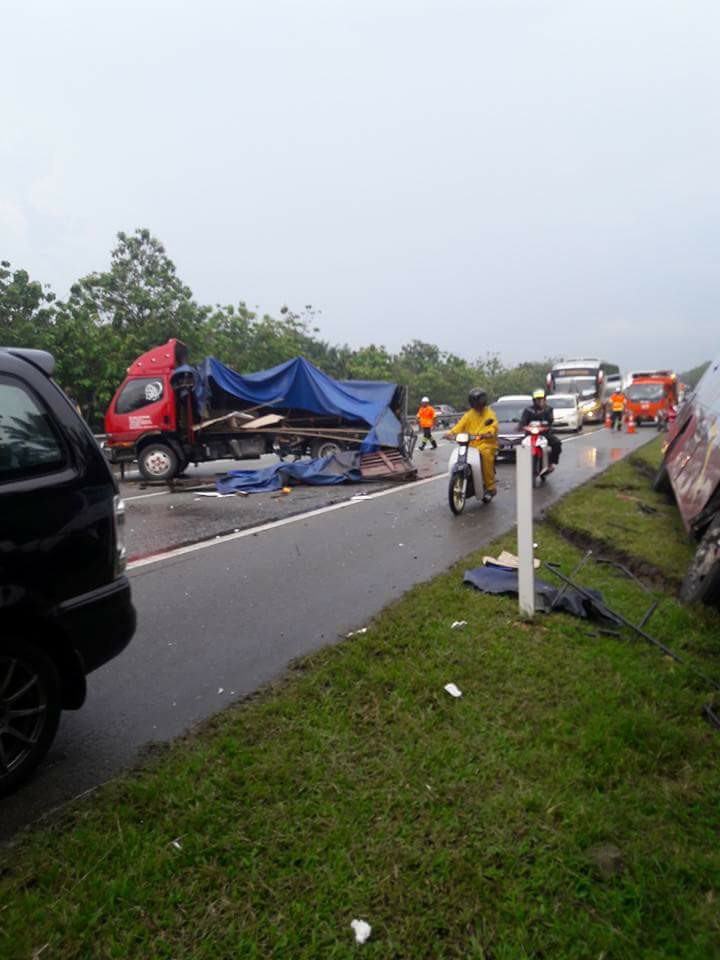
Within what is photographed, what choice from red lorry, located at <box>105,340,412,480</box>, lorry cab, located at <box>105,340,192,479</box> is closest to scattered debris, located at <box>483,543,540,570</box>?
red lorry, located at <box>105,340,412,480</box>

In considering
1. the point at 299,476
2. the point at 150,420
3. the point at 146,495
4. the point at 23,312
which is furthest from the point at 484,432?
the point at 23,312

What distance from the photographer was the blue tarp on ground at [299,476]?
12.4 meters

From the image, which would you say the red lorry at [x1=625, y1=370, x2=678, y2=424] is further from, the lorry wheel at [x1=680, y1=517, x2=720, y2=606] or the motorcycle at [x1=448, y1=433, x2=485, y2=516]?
the lorry wheel at [x1=680, y1=517, x2=720, y2=606]

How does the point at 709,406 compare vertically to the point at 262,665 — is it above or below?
above

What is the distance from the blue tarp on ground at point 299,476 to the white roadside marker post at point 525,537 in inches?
318

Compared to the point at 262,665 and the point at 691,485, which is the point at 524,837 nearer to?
the point at 262,665

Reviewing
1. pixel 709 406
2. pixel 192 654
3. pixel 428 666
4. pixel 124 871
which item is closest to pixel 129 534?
pixel 192 654

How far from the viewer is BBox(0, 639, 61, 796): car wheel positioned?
8.70 feet

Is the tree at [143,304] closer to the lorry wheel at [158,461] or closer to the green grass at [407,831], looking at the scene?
the lorry wheel at [158,461]

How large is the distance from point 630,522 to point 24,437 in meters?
6.56

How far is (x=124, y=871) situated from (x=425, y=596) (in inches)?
123

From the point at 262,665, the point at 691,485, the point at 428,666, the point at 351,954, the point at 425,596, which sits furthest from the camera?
the point at 691,485

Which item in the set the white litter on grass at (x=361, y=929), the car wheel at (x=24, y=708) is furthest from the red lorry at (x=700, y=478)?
the car wheel at (x=24, y=708)

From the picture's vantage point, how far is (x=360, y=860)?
2244mm
